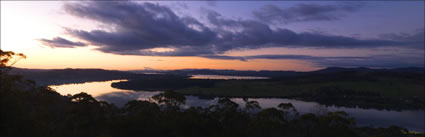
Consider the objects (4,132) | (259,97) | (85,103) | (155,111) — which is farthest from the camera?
(259,97)

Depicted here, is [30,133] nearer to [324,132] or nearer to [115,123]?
[115,123]

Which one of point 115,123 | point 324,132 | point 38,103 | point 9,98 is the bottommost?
point 324,132

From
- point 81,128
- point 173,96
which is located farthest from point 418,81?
point 81,128

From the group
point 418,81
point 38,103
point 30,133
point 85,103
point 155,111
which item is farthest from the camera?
point 418,81

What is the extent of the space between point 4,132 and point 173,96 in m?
14.1

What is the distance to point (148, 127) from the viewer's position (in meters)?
18.2

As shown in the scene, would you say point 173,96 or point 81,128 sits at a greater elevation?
point 173,96

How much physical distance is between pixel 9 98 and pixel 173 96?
14.1 metres

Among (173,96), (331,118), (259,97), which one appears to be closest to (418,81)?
(259,97)

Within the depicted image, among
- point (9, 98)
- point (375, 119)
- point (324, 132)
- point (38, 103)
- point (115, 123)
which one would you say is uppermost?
point (9, 98)

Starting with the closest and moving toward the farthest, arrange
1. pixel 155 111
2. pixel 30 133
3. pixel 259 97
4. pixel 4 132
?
pixel 4 132 < pixel 30 133 < pixel 155 111 < pixel 259 97

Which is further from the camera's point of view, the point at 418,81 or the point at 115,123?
the point at 418,81

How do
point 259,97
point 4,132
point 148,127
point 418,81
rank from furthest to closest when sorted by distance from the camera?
point 418,81
point 259,97
point 148,127
point 4,132

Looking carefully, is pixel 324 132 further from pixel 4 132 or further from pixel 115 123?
pixel 4 132
